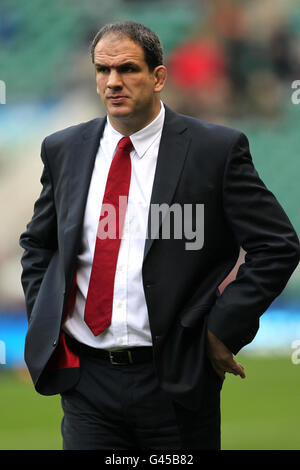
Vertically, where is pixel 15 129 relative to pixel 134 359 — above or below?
above

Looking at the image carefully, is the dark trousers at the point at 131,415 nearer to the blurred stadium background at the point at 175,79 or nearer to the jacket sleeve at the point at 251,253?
the jacket sleeve at the point at 251,253

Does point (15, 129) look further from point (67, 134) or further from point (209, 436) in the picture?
point (209, 436)

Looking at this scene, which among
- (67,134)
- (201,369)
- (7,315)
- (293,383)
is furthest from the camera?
(7,315)

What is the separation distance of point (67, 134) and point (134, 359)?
748mm

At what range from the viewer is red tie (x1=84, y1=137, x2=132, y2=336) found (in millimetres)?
2426

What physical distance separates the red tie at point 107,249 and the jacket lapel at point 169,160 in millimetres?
101

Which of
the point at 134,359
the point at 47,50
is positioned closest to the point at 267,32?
the point at 47,50

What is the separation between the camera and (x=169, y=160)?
2.46 m

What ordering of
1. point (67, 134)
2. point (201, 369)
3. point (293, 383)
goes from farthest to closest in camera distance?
point (293, 383)
point (67, 134)
point (201, 369)

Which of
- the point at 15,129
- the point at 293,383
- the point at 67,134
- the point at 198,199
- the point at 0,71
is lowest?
the point at 293,383

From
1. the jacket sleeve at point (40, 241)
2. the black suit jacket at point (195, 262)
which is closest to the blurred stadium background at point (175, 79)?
the jacket sleeve at point (40, 241)

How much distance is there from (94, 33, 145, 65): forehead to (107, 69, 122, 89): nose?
0.03 metres

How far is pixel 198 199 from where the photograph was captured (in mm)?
2416

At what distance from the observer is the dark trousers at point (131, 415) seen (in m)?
2.43
